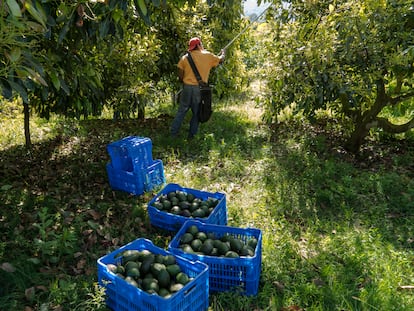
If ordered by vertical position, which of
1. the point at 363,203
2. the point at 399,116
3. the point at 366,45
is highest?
the point at 366,45

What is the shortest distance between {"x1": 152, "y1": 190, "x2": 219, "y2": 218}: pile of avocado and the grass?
0.85ft

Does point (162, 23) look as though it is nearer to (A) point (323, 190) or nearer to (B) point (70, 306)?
(A) point (323, 190)

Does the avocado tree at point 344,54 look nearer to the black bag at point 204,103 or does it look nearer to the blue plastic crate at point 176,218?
the black bag at point 204,103

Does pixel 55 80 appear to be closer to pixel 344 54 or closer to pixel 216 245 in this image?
pixel 216 245

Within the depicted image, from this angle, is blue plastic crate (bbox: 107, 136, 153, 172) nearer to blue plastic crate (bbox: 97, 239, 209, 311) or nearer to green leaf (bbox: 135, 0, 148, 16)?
blue plastic crate (bbox: 97, 239, 209, 311)

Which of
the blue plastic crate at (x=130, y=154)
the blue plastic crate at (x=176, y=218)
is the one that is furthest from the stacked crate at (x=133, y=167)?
the blue plastic crate at (x=176, y=218)

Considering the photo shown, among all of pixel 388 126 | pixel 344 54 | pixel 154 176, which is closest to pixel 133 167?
pixel 154 176

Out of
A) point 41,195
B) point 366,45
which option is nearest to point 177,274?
point 41,195

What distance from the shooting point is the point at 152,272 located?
8.18 feet

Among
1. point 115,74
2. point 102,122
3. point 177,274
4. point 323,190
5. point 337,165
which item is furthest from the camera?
point 102,122

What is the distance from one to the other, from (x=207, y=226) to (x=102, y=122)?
5.13 m

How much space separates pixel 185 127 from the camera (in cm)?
705

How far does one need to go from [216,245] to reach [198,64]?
361 centimetres

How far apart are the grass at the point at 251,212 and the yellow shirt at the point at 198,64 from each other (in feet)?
3.10
